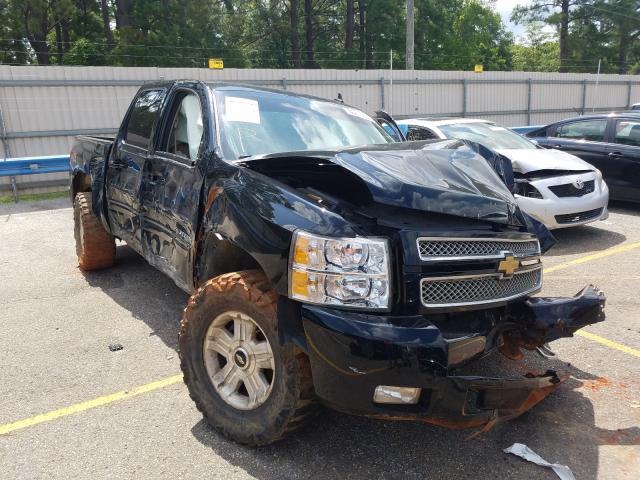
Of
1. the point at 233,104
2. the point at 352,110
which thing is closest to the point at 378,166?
the point at 233,104

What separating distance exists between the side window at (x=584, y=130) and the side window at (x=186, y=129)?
770 cm

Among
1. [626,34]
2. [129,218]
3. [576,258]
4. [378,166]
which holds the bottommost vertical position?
[576,258]

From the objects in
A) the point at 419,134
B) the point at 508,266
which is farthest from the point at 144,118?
the point at 419,134

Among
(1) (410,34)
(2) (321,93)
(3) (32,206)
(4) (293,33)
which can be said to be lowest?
(3) (32,206)

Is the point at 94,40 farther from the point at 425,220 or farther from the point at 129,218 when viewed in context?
the point at 425,220

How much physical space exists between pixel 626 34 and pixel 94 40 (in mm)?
38489

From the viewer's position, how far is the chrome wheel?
2752mm

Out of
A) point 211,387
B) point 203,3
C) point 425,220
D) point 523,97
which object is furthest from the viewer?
point 203,3

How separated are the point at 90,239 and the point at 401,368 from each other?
4.38m

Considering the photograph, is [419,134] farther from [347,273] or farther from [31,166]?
[31,166]

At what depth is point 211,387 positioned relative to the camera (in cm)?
297

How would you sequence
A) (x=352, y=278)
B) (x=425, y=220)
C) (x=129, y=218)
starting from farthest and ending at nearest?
1. (x=129, y=218)
2. (x=425, y=220)
3. (x=352, y=278)

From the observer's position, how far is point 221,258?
3.12m

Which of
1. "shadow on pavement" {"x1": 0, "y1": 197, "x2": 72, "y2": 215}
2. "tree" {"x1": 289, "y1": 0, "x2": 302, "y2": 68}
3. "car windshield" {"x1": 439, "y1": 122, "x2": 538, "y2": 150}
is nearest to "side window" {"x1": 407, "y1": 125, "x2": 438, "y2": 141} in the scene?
"car windshield" {"x1": 439, "y1": 122, "x2": 538, "y2": 150}
